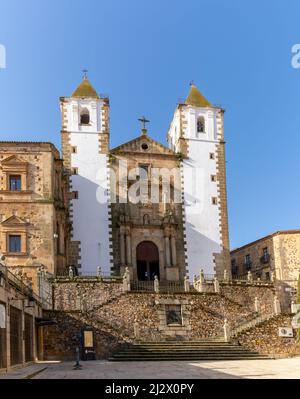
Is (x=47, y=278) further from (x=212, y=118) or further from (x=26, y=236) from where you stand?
(x=212, y=118)

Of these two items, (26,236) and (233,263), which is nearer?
(26,236)

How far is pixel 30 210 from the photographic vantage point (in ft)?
126

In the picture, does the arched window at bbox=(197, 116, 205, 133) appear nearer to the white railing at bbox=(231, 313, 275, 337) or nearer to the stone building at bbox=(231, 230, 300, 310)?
the stone building at bbox=(231, 230, 300, 310)

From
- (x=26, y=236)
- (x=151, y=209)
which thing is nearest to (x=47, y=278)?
(x=26, y=236)

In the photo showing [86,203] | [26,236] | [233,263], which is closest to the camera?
[26,236]

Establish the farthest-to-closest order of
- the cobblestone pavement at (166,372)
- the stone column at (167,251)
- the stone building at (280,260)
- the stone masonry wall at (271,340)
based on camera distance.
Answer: the stone building at (280,260) → the stone column at (167,251) → the stone masonry wall at (271,340) → the cobblestone pavement at (166,372)

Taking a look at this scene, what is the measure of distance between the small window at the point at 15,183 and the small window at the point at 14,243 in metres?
3.26

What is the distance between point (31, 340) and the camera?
29641 millimetres

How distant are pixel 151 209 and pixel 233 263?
14.1 m

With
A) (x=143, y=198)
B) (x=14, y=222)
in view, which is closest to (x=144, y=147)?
(x=143, y=198)

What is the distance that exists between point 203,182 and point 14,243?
15.9 m

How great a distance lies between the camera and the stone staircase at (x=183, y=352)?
31.5 m

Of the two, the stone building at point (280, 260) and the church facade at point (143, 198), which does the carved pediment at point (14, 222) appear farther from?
the stone building at point (280, 260)

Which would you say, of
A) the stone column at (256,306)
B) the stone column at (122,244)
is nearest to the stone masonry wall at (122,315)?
the stone column at (256,306)
